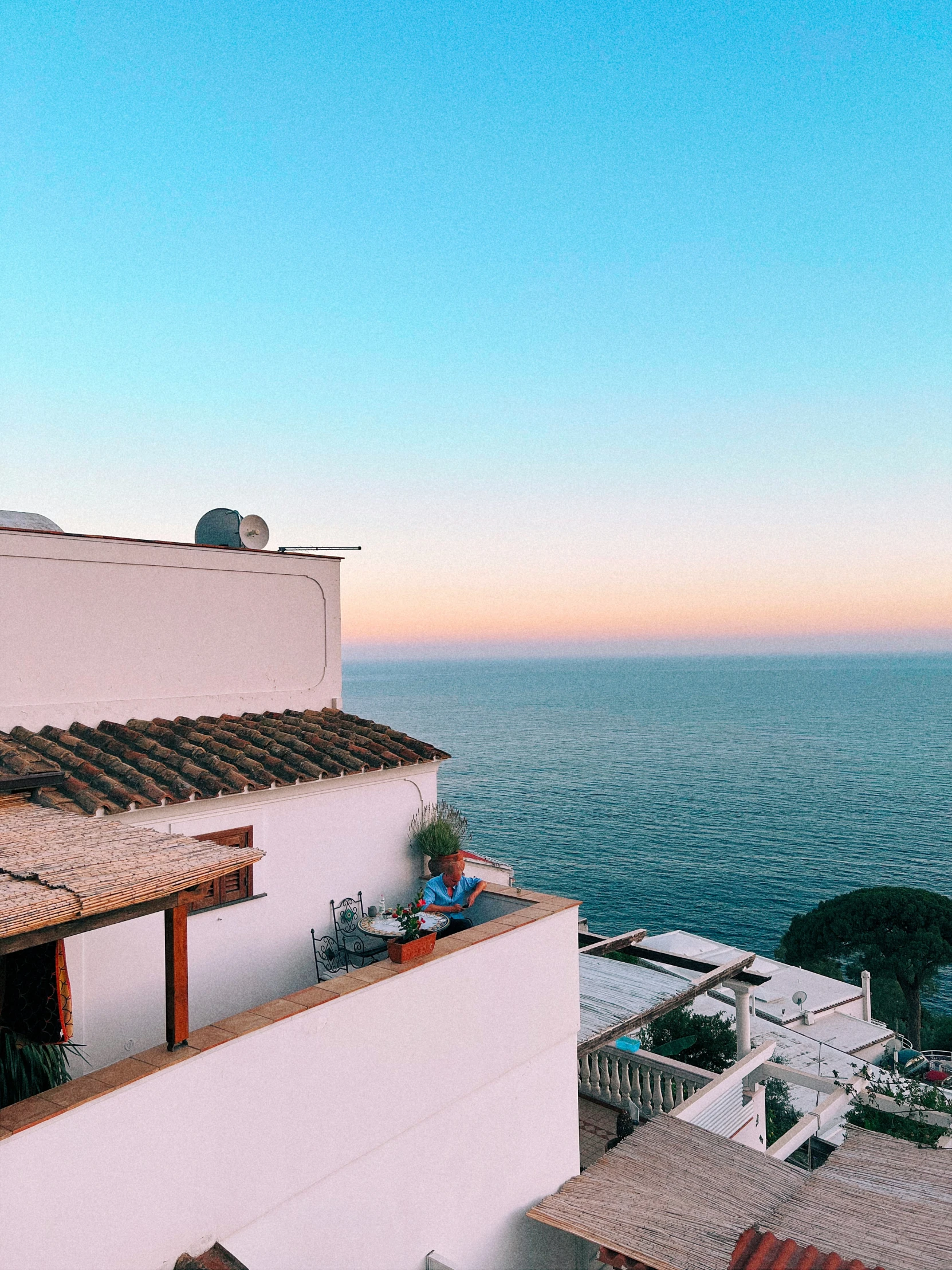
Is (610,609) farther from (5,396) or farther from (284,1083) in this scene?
(284,1083)

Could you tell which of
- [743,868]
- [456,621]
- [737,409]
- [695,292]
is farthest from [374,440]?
[456,621]

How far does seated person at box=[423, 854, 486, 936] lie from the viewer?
24.8ft

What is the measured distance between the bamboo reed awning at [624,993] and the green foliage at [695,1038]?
6.48 meters

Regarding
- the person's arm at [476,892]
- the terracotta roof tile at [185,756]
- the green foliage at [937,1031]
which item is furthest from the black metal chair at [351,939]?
the green foliage at [937,1031]

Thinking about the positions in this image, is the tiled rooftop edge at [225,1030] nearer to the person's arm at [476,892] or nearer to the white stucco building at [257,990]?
the white stucco building at [257,990]

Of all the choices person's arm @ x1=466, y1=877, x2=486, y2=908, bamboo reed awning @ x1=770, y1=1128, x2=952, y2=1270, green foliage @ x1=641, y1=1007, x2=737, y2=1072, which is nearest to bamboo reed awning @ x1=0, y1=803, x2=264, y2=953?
person's arm @ x1=466, y1=877, x2=486, y2=908

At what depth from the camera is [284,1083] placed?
15.8 feet

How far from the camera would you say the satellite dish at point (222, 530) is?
9.33m

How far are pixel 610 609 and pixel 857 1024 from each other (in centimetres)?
9973

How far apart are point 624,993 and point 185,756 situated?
679cm

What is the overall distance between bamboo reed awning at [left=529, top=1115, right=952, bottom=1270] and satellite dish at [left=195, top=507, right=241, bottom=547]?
7.56 metres

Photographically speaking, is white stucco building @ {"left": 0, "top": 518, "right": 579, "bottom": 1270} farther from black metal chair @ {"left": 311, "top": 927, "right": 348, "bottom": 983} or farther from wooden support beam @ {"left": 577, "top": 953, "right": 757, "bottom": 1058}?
wooden support beam @ {"left": 577, "top": 953, "right": 757, "bottom": 1058}

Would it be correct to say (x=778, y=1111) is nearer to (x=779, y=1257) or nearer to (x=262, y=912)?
(x=779, y=1257)

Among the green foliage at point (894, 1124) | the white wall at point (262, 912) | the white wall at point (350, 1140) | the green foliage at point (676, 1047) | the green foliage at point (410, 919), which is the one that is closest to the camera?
the white wall at point (350, 1140)
